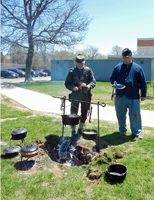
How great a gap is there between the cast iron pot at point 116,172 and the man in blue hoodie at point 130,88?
4.75 feet

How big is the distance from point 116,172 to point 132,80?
6.27 feet

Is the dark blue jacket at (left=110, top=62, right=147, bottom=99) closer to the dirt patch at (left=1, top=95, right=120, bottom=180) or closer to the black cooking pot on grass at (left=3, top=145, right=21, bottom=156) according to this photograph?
the dirt patch at (left=1, top=95, right=120, bottom=180)

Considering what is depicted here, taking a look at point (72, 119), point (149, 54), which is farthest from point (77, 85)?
point (149, 54)

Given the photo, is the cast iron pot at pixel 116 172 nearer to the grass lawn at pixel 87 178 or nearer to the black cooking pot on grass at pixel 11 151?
the grass lawn at pixel 87 178

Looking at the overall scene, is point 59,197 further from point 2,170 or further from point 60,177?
point 2,170

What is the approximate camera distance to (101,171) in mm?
2938

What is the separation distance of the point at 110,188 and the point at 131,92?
213 centimetres

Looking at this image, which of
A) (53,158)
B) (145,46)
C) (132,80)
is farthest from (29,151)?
(145,46)

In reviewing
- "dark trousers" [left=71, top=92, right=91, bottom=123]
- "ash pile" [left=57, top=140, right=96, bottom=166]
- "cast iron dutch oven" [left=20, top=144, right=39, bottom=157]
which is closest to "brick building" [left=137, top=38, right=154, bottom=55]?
"dark trousers" [left=71, top=92, right=91, bottom=123]

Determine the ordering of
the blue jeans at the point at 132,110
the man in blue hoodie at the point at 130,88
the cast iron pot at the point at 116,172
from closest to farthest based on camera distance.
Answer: the cast iron pot at the point at 116,172 → the man in blue hoodie at the point at 130,88 → the blue jeans at the point at 132,110

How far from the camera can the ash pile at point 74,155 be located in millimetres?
3416

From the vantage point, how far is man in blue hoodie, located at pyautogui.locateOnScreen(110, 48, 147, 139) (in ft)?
13.4

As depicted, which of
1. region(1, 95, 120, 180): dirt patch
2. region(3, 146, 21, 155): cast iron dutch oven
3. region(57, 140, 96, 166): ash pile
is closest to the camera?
region(1, 95, 120, 180): dirt patch

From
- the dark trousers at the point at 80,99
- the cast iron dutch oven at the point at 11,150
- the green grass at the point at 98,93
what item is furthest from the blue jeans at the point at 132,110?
the green grass at the point at 98,93
